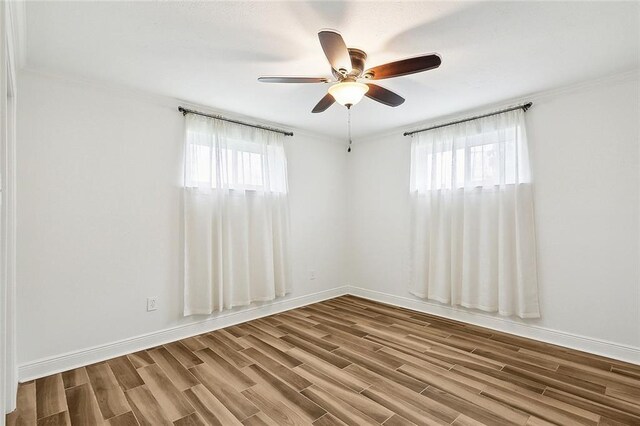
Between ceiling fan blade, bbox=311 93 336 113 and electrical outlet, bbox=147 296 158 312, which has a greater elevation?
ceiling fan blade, bbox=311 93 336 113

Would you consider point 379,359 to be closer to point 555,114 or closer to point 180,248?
point 180,248

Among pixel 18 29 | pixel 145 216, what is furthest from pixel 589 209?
pixel 18 29

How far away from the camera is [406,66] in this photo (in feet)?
6.56

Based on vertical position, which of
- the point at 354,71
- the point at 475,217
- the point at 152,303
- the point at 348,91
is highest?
the point at 354,71

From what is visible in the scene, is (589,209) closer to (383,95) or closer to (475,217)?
(475,217)

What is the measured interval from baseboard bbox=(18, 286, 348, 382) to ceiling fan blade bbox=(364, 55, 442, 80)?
2.90 m

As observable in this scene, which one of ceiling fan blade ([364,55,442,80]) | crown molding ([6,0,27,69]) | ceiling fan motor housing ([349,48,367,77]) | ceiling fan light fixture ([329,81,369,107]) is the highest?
crown molding ([6,0,27,69])

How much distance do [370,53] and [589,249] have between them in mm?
2594

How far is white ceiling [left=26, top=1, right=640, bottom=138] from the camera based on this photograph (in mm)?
1832

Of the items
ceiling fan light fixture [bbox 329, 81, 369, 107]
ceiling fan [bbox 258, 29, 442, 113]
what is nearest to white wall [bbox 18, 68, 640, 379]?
ceiling fan [bbox 258, 29, 442, 113]

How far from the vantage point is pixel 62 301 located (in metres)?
2.53

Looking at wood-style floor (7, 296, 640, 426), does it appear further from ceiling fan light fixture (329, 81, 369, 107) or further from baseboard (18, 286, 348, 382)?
ceiling fan light fixture (329, 81, 369, 107)

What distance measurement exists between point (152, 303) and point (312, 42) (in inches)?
106

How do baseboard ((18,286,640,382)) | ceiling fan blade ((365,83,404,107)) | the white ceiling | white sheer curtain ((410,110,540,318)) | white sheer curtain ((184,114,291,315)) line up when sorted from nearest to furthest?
the white ceiling < ceiling fan blade ((365,83,404,107)) < baseboard ((18,286,640,382)) < white sheer curtain ((410,110,540,318)) < white sheer curtain ((184,114,291,315))
